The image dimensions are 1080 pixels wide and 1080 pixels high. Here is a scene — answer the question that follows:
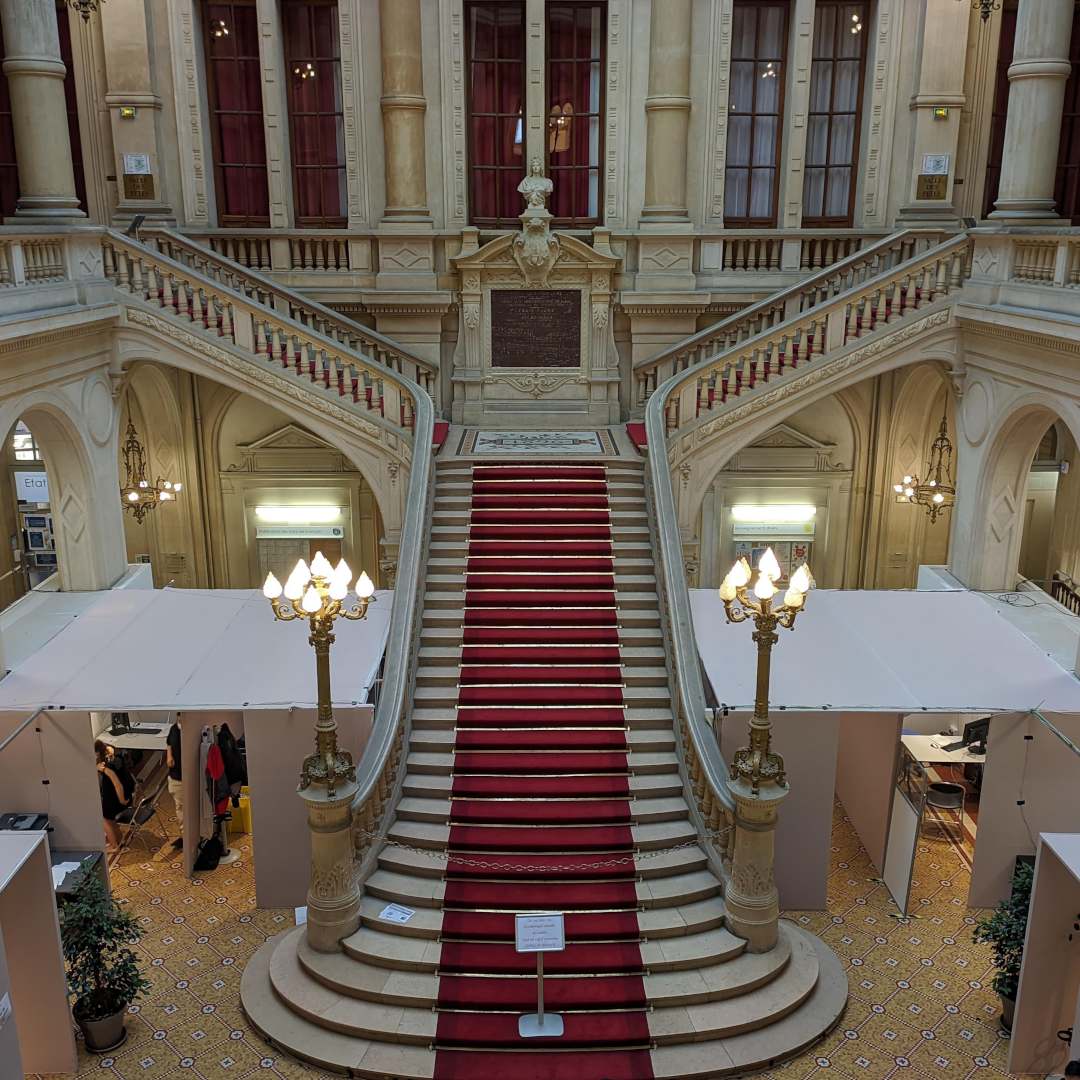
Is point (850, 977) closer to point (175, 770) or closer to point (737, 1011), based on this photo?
point (737, 1011)

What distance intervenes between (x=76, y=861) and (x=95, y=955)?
1630 millimetres

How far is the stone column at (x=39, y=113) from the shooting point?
1092cm

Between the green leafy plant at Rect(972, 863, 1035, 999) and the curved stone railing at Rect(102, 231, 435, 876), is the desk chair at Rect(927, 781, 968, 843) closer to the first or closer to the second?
the green leafy plant at Rect(972, 863, 1035, 999)

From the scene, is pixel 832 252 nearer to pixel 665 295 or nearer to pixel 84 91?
pixel 665 295

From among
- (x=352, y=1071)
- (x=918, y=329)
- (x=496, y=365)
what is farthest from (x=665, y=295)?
(x=352, y=1071)

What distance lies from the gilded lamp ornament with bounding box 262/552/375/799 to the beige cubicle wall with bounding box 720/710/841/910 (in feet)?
10.1

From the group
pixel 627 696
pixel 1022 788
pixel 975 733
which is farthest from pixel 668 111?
pixel 1022 788

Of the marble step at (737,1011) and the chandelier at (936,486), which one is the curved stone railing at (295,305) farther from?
the marble step at (737,1011)

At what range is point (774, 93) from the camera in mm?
14172

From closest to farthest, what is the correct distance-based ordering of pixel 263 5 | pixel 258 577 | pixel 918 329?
pixel 918 329 → pixel 263 5 → pixel 258 577

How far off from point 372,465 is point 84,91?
6345 millimetres

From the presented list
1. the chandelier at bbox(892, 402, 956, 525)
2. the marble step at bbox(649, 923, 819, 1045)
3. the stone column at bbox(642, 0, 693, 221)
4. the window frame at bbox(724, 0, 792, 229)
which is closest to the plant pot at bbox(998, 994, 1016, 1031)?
the marble step at bbox(649, 923, 819, 1045)

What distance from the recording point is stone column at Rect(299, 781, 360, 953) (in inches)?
307

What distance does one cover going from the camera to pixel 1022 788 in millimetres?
8836
